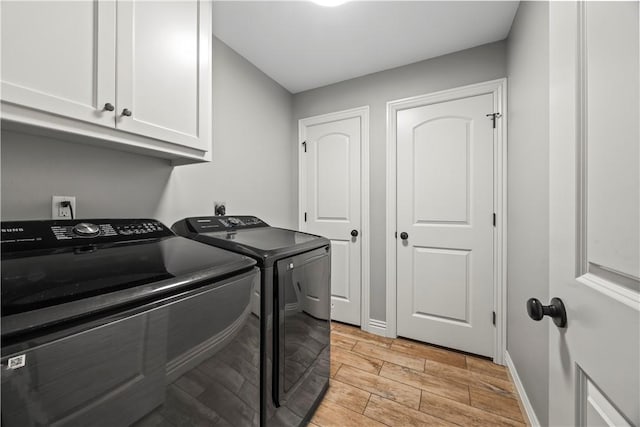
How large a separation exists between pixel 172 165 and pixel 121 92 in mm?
619

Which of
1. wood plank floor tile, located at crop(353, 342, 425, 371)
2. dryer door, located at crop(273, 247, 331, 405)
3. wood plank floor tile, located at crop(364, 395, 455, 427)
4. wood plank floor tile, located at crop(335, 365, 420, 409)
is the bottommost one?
wood plank floor tile, located at crop(364, 395, 455, 427)

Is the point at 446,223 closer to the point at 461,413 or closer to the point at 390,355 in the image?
the point at 390,355

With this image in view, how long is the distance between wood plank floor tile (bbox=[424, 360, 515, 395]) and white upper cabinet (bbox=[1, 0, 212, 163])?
2.16 m

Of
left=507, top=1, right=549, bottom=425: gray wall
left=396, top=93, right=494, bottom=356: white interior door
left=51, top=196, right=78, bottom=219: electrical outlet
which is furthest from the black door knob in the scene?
left=51, top=196, right=78, bottom=219: electrical outlet

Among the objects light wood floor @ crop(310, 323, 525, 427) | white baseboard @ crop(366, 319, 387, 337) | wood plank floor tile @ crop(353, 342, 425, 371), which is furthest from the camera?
white baseboard @ crop(366, 319, 387, 337)

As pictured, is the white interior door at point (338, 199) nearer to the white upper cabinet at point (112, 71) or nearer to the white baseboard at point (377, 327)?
the white baseboard at point (377, 327)

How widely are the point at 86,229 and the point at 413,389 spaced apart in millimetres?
2018

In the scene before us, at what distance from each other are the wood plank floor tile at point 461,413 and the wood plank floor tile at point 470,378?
240 millimetres

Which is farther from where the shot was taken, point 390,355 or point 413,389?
point 390,355

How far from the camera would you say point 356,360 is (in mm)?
1951

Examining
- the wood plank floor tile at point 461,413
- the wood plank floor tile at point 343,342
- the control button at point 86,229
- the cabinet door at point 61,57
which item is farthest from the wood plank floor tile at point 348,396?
the cabinet door at point 61,57

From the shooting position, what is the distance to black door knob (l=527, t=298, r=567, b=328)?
538 millimetres

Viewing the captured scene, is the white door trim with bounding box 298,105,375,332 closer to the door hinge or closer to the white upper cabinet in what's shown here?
the door hinge

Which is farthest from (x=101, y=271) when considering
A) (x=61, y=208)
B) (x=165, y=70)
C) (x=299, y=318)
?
(x=165, y=70)
